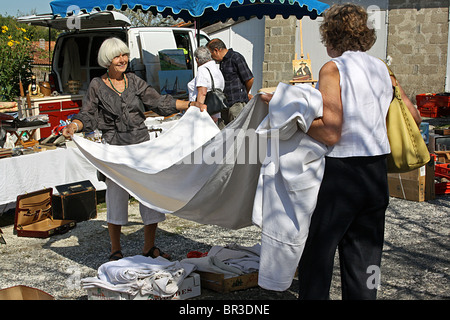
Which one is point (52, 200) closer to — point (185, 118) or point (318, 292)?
point (185, 118)

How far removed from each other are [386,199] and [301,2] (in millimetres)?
7106

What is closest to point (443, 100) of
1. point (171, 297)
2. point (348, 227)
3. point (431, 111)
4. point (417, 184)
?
point (431, 111)

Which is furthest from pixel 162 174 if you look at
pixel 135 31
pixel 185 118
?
pixel 135 31

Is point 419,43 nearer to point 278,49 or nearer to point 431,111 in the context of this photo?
point 431,111

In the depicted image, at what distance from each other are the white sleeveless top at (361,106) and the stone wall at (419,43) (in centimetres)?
1312

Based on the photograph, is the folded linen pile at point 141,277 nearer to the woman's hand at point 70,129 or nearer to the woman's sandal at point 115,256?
the woman's sandal at point 115,256

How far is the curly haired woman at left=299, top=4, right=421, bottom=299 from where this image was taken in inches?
104

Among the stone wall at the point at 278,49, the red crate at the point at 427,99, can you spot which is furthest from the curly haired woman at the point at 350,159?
the stone wall at the point at 278,49

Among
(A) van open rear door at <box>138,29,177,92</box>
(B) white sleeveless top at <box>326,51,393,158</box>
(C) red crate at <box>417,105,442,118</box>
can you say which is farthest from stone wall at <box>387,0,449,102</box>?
(B) white sleeveless top at <box>326,51,393,158</box>

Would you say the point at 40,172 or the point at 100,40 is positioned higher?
the point at 100,40

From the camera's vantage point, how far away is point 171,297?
3.60 meters

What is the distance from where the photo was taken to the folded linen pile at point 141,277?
11.7 feet

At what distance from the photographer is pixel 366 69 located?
2.69 metres

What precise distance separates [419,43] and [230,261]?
497 inches
